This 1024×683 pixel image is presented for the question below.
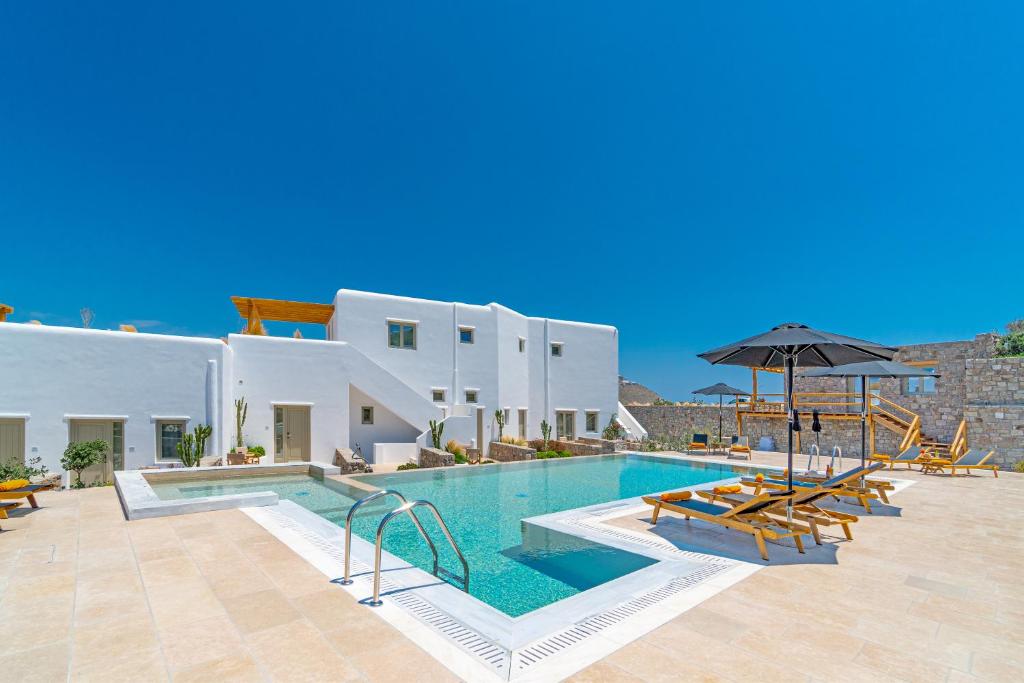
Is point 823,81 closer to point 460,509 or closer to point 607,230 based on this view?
point 607,230

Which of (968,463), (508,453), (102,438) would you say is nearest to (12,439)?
(102,438)

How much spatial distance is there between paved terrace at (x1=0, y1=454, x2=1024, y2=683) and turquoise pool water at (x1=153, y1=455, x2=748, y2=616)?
1.79m

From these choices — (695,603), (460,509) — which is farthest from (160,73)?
(695,603)

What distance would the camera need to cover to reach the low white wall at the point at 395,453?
17250mm

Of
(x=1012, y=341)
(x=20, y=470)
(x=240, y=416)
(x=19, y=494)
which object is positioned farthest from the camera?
(x=1012, y=341)

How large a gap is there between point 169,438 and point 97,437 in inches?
64.4

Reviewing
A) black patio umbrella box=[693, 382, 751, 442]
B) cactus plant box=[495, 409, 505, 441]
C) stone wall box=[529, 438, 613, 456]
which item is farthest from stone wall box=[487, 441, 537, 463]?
black patio umbrella box=[693, 382, 751, 442]

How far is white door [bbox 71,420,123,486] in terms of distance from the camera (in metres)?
12.9

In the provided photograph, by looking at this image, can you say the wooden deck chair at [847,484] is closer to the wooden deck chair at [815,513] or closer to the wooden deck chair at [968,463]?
the wooden deck chair at [815,513]

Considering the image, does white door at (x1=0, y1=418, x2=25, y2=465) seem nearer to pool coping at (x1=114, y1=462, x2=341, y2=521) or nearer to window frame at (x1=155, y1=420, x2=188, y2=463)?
window frame at (x1=155, y1=420, x2=188, y2=463)

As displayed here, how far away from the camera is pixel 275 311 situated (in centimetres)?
1952

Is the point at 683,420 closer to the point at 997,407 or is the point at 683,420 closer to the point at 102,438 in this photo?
the point at 997,407

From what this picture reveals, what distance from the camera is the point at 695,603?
4.20 meters

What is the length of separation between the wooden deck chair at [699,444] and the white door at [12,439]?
71.3 ft
